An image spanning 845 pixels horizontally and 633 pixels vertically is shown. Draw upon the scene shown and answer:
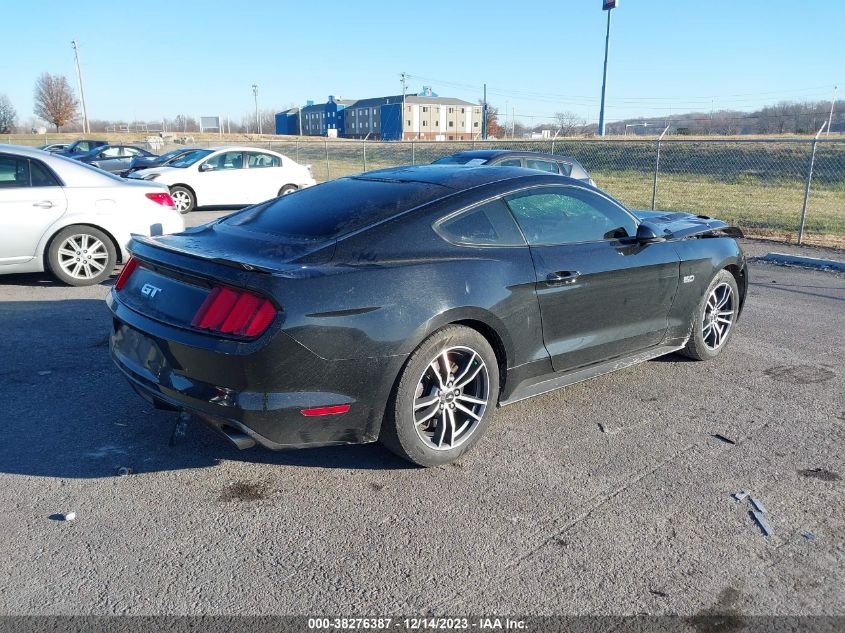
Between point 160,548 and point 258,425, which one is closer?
point 160,548

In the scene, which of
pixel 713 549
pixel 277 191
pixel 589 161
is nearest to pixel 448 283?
pixel 713 549

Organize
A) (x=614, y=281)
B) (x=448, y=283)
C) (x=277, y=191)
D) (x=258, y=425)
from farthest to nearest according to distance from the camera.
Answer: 1. (x=277, y=191)
2. (x=614, y=281)
3. (x=448, y=283)
4. (x=258, y=425)

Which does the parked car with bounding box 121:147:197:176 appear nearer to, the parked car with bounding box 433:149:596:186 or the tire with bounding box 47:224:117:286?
the parked car with bounding box 433:149:596:186

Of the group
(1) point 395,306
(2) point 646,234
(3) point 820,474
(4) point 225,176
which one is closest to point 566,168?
(2) point 646,234

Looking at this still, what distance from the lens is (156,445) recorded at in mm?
3969

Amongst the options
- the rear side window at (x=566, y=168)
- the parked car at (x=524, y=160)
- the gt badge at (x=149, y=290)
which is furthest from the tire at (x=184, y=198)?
the gt badge at (x=149, y=290)

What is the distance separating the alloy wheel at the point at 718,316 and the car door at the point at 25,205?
6464 millimetres

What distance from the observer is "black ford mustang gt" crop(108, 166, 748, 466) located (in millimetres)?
3242

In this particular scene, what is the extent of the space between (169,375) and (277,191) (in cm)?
1290

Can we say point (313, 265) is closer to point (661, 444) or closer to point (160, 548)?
point (160, 548)

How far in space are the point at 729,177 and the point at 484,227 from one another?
81.5 feet

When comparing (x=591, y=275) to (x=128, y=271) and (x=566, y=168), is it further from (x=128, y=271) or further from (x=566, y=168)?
(x=566, y=168)

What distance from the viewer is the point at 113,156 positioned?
26.5 meters

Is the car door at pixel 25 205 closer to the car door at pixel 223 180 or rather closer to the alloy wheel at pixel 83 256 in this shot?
the alloy wheel at pixel 83 256
